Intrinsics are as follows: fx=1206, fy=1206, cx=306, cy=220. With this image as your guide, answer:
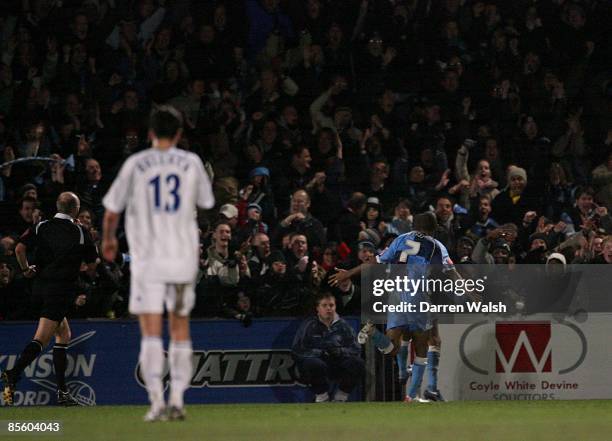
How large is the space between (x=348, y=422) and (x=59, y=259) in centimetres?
425

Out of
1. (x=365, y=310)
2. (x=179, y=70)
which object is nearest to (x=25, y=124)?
(x=179, y=70)

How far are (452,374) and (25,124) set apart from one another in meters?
→ 7.30

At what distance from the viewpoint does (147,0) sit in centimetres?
1948

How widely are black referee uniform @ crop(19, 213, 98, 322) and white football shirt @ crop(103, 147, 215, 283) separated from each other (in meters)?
5.17

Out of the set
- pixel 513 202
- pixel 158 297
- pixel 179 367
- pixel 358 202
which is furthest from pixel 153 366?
pixel 513 202

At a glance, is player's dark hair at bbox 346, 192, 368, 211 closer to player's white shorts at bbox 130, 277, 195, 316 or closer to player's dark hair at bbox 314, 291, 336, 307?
player's dark hair at bbox 314, 291, 336, 307

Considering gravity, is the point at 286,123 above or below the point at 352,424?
above

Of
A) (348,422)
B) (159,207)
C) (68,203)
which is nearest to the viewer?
(159,207)

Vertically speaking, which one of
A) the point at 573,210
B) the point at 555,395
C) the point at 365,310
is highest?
the point at 573,210

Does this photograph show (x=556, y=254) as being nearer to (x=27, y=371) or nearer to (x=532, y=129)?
(x=532, y=129)

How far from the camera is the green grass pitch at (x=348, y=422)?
8.84 metres

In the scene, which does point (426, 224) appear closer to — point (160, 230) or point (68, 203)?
point (68, 203)

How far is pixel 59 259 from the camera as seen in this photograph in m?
12.8

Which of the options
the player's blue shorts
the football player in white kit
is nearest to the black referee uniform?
the player's blue shorts
